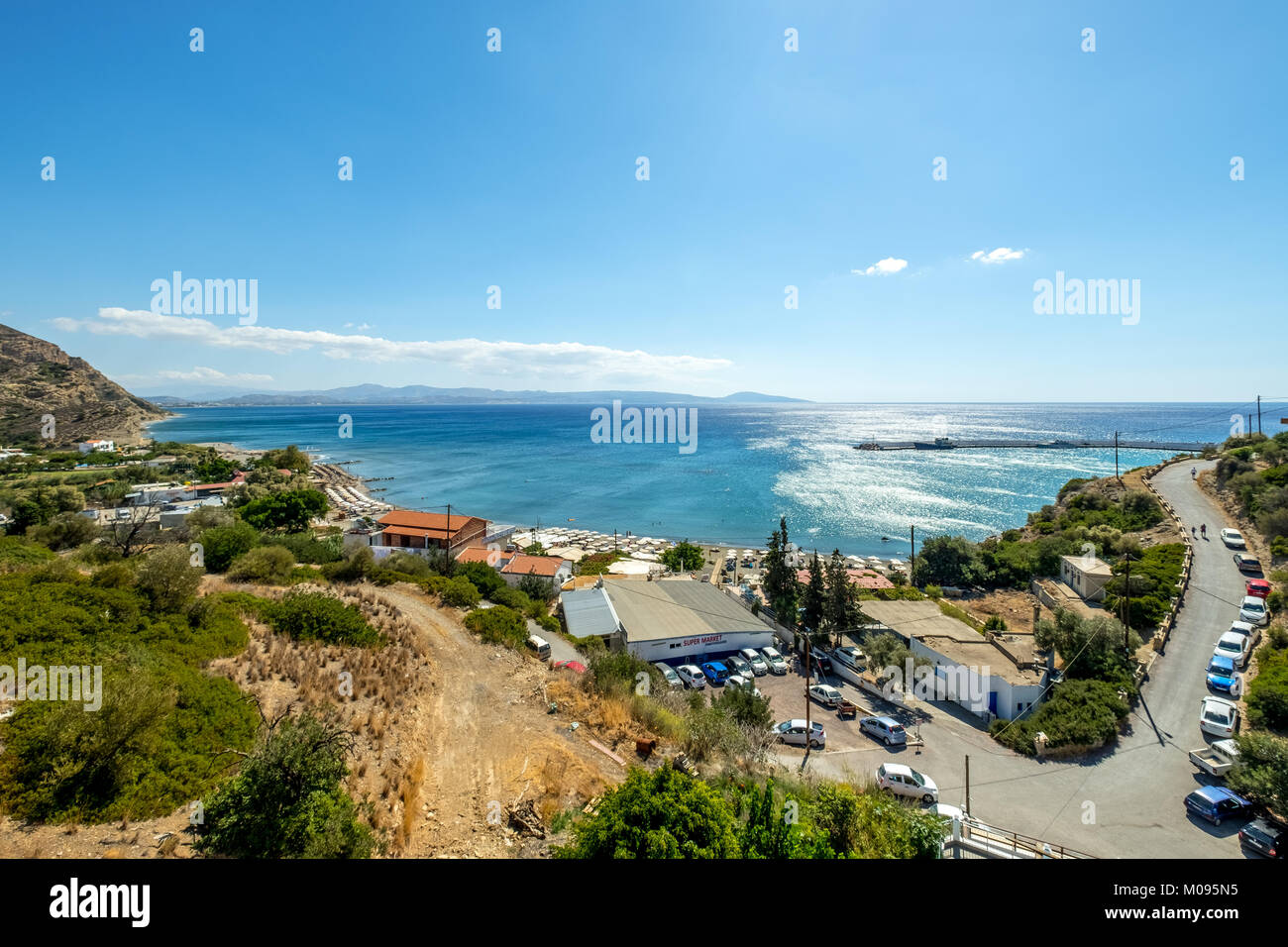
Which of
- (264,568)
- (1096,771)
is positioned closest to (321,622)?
(264,568)

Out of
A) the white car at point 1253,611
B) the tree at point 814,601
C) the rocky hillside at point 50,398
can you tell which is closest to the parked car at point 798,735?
the tree at point 814,601

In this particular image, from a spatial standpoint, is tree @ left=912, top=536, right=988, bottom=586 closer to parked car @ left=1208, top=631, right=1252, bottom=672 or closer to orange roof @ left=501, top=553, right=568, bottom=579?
parked car @ left=1208, top=631, right=1252, bottom=672

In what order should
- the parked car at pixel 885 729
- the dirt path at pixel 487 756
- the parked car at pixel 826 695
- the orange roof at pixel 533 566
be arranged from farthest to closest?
1. the orange roof at pixel 533 566
2. the parked car at pixel 826 695
3. the parked car at pixel 885 729
4. the dirt path at pixel 487 756

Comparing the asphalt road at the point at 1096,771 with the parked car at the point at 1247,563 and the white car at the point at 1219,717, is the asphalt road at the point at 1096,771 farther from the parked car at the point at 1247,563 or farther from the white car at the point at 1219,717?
the parked car at the point at 1247,563
